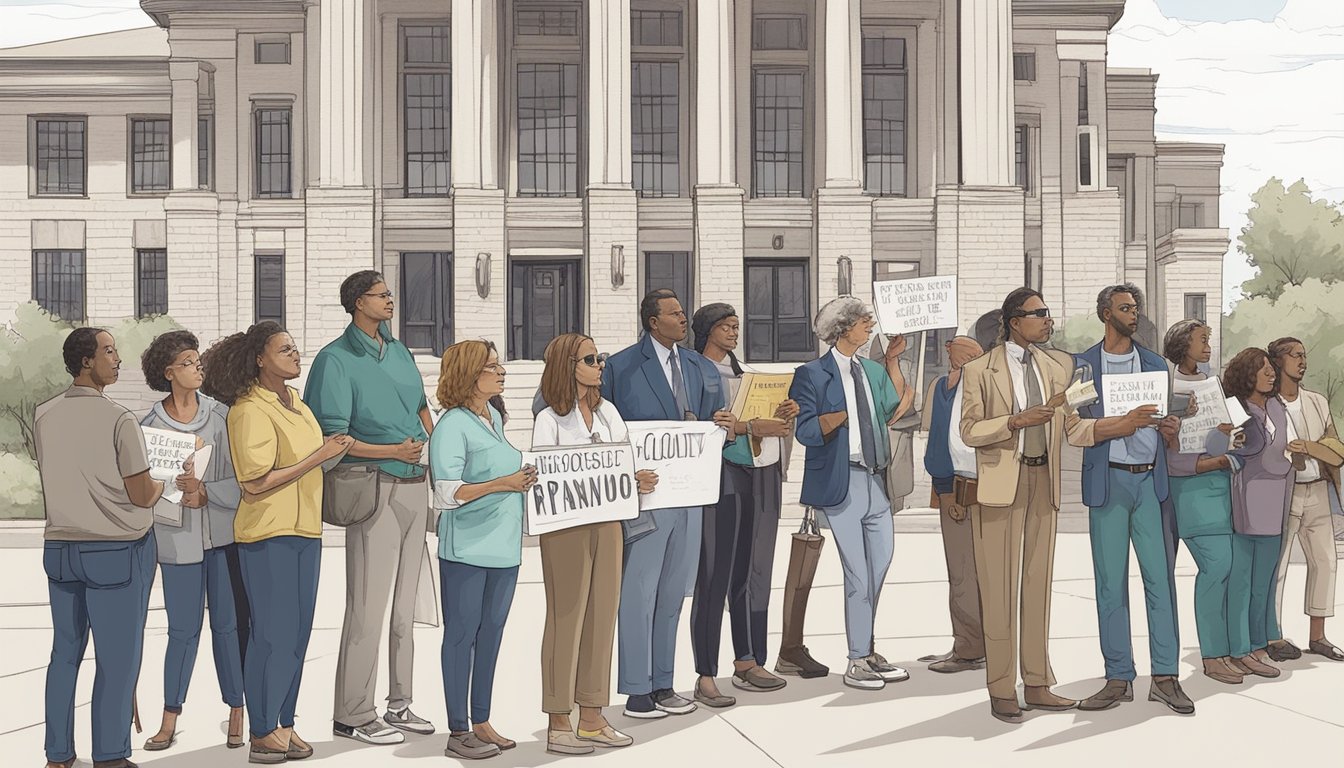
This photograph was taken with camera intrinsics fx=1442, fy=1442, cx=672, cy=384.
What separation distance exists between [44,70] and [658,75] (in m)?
22.1

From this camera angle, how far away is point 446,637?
8.30 m

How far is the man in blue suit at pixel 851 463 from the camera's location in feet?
33.0

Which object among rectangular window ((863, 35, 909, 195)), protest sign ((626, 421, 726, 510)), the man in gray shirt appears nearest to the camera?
the man in gray shirt

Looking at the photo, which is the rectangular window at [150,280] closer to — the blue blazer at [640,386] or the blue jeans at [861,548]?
the blue blazer at [640,386]

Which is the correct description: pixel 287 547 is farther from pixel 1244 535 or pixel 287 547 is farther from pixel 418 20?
pixel 418 20

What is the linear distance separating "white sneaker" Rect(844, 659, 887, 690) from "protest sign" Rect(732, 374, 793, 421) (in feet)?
6.17

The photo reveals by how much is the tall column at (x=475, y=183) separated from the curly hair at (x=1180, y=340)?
2971 cm

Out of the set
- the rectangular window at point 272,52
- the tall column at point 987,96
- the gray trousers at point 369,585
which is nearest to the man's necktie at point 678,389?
the gray trousers at point 369,585

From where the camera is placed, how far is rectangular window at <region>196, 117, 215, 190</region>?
47.4 m

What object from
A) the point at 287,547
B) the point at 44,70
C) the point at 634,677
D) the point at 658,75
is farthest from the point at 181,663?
the point at 44,70

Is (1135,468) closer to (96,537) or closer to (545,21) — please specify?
(96,537)

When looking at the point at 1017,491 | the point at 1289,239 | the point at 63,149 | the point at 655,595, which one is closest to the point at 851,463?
the point at 1017,491

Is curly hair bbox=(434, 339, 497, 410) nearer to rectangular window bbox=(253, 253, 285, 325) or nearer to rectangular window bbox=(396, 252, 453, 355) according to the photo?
rectangular window bbox=(396, 252, 453, 355)

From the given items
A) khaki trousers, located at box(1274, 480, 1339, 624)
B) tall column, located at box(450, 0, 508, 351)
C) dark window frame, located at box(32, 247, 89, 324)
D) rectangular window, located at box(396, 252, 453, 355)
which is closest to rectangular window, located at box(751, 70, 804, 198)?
tall column, located at box(450, 0, 508, 351)
